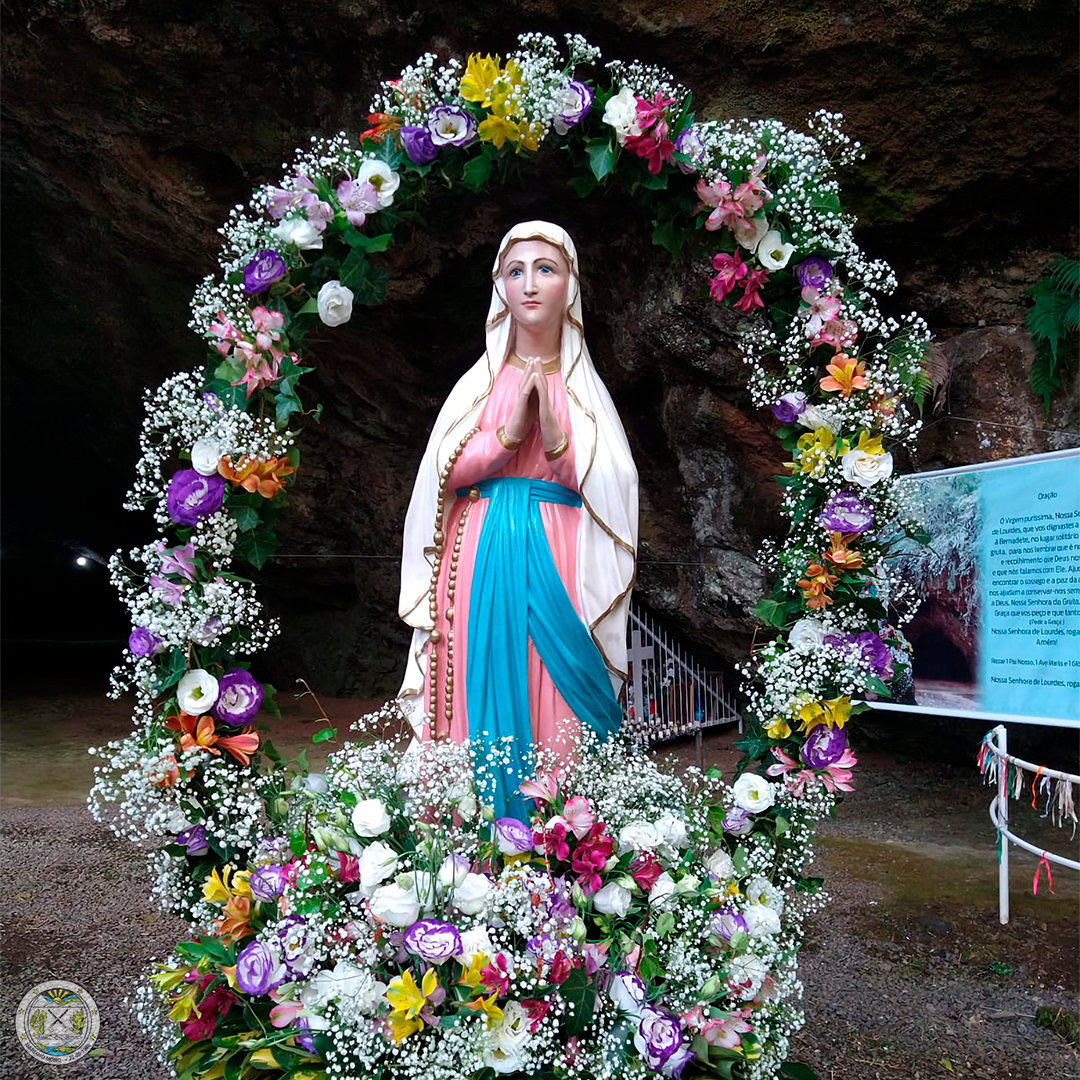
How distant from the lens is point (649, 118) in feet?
9.48

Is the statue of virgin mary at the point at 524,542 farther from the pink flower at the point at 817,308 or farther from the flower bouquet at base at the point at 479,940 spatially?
the pink flower at the point at 817,308

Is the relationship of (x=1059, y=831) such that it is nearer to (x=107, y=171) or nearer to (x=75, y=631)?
(x=107, y=171)

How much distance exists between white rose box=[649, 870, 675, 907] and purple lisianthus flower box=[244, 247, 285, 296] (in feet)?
7.31

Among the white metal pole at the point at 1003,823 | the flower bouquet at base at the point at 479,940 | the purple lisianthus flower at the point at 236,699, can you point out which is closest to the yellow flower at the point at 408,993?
the flower bouquet at base at the point at 479,940

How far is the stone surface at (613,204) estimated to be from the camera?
5.02 meters

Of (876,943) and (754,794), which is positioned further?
(876,943)

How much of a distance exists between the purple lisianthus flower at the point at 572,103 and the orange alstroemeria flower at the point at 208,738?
222 centimetres

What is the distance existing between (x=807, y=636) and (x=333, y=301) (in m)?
1.92

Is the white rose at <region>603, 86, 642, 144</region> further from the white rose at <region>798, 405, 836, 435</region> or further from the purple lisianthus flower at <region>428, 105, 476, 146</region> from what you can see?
the white rose at <region>798, 405, 836, 435</region>

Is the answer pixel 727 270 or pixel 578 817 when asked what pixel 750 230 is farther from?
pixel 578 817

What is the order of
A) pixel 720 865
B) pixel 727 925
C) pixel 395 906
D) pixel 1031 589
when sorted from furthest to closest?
pixel 1031 589
pixel 720 865
pixel 727 925
pixel 395 906

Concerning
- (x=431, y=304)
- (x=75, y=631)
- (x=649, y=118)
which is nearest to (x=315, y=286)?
(x=649, y=118)

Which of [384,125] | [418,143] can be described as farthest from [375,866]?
[384,125]

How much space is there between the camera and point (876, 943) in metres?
4.01
